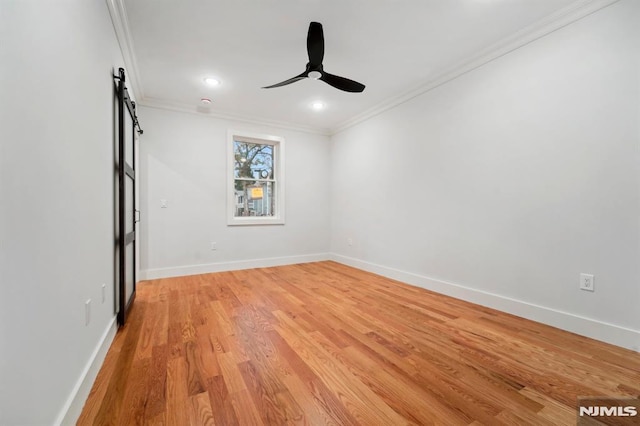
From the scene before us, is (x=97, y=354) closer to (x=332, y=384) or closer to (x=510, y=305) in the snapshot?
(x=332, y=384)

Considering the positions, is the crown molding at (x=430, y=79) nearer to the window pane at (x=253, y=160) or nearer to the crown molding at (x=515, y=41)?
the crown molding at (x=515, y=41)

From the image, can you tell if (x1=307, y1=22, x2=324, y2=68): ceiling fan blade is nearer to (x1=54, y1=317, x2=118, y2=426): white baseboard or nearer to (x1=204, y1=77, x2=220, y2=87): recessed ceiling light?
(x1=204, y1=77, x2=220, y2=87): recessed ceiling light

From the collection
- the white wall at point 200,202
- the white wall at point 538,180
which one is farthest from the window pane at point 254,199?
the white wall at point 538,180

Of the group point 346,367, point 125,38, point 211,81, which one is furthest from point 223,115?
point 346,367

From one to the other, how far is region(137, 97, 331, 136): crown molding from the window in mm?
234

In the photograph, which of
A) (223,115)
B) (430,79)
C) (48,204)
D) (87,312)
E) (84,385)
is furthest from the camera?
(223,115)

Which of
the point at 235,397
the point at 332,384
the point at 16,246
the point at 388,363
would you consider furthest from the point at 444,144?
the point at 16,246

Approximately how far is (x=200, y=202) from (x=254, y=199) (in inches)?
36.5

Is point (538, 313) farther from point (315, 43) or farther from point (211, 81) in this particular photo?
point (211, 81)

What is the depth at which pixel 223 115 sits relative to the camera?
4.39 meters

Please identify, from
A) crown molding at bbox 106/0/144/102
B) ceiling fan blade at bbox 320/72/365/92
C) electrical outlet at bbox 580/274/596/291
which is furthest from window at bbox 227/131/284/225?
electrical outlet at bbox 580/274/596/291

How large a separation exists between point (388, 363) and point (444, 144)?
256 centimetres

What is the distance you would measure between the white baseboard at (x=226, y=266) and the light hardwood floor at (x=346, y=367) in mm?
1259

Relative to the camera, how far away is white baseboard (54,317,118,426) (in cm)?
116
